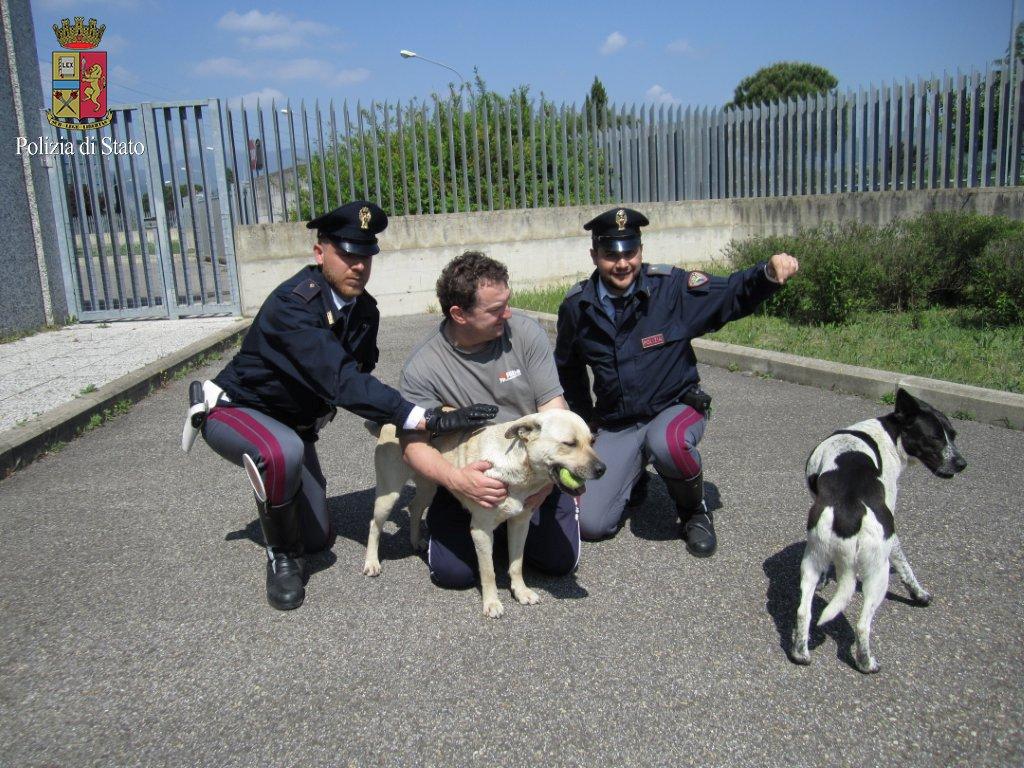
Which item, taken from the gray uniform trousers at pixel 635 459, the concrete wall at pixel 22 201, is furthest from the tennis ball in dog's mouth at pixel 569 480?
the concrete wall at pixel 22 201

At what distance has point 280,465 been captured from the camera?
12.2ft

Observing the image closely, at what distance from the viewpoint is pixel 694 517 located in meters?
4.17

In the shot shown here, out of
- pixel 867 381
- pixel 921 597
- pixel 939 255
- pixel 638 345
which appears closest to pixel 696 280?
pixel 638 345

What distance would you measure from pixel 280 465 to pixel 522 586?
1.31 metres

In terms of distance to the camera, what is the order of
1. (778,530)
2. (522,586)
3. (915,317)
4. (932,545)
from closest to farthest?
(522,586), (932,545), (778,530), (915,317)

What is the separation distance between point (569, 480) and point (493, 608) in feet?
2.47

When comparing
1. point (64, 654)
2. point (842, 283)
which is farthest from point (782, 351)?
Answer: point (64, 654)

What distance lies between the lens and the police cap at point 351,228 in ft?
12.4

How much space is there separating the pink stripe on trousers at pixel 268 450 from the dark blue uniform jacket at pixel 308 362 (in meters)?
0.18

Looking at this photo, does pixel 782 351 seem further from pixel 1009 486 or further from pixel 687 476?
pixel 687 476

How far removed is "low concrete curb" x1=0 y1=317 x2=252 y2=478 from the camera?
577 cm

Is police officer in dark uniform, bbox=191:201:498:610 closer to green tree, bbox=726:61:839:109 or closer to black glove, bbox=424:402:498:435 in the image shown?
black glove, bbox=424:402:498:435

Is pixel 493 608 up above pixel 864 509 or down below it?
below

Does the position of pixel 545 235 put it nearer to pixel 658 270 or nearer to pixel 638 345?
pixel 658 270
